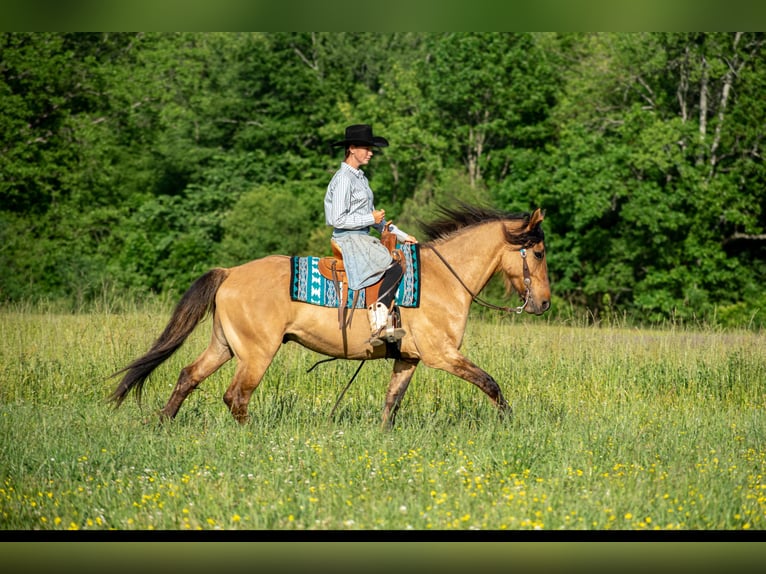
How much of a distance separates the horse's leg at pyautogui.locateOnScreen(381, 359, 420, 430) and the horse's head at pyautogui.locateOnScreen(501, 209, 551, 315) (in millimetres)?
1057

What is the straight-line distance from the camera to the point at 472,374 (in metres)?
7.13

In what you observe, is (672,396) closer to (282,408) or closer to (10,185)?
(282,408)

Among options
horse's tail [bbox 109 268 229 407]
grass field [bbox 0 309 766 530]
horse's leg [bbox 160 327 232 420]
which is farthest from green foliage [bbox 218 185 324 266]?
horse's leg [bbox 160 327 232 420]

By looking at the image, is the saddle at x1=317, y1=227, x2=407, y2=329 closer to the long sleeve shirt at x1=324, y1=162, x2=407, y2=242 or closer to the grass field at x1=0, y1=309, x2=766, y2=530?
the long sleeve shirt at x1=324, y1=162, x2=407, y2=242

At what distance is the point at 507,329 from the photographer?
11742mm

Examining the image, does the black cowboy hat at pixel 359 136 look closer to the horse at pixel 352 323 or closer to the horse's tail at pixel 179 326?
the horse at pixel 352 323

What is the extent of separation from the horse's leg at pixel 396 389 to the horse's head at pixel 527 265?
1.06 meters

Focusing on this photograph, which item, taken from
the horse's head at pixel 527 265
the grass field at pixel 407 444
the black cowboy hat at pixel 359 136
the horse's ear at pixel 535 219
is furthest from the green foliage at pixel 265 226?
the black cowboy hat at pixel 359 136

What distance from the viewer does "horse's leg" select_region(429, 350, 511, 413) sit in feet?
23.4

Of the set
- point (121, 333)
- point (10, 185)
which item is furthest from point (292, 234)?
point (121, 333)

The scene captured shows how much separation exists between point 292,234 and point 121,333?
35.5 ft

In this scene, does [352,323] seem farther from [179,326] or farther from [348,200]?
[179,326]

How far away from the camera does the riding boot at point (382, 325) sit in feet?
22.9

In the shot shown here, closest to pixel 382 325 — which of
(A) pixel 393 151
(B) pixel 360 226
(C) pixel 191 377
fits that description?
(B) pixel 360 226
